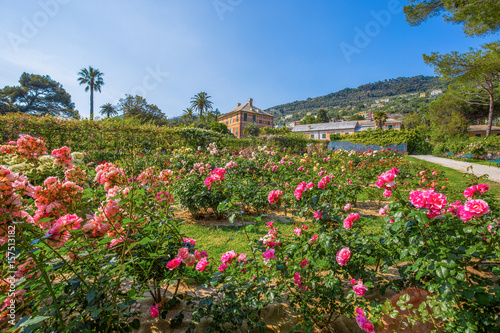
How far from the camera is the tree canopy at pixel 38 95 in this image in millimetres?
38466

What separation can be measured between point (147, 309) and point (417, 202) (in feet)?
6.76

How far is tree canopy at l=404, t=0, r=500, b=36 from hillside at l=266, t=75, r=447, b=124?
352 ft

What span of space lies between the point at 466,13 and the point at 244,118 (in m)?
40.8

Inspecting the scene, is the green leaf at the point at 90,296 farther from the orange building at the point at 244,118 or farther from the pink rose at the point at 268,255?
the orange building at the point at 244,118

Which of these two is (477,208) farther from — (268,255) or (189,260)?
(189,260)

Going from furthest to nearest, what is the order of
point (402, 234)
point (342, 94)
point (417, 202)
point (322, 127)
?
point (342, 94)
point (322, 127)
point (402, 234)
point (417, 202)

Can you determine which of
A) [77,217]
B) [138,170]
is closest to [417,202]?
[77,217]

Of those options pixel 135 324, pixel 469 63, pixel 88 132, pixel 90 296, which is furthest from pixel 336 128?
pixel 90 296

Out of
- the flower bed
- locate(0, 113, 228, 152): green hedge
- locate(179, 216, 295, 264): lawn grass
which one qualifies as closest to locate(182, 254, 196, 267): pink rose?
the flower bed

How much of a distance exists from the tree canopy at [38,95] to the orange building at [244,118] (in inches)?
1219

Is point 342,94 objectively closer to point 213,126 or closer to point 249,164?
point 213,126

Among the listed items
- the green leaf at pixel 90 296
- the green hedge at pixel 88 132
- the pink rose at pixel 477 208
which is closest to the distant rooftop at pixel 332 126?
the green hedge at pixel 88 132

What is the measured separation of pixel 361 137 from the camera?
27.5 m

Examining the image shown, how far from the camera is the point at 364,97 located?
431ft
